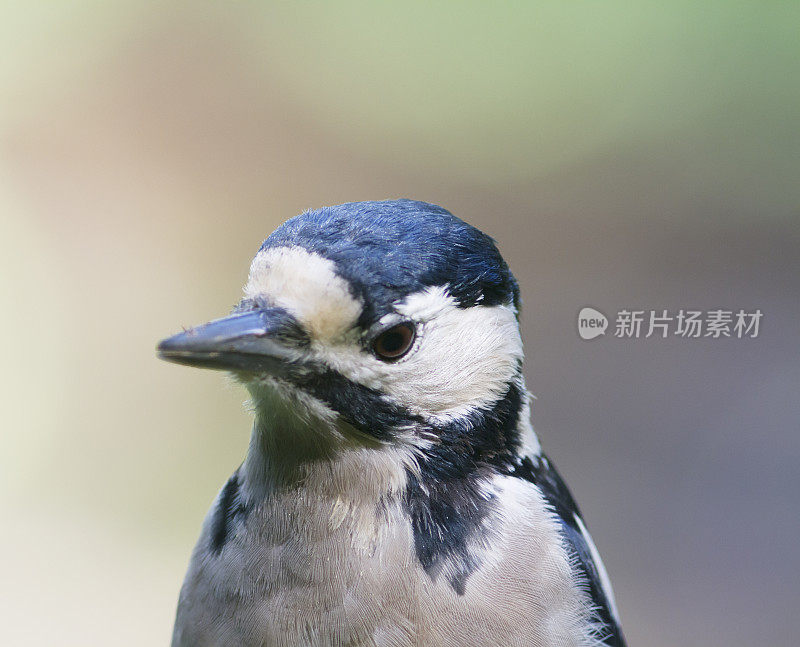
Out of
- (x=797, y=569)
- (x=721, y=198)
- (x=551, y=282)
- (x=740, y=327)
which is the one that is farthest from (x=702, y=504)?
(x=721, y=198)

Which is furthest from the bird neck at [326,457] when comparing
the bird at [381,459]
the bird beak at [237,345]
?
the bird beak at [237,345]

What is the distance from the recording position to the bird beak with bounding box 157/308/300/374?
136 cm

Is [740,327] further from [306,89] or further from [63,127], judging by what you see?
[63,127]

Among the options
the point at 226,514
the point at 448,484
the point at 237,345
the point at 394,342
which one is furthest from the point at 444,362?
the point at 226,514

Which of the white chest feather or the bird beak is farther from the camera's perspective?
the white chest feather

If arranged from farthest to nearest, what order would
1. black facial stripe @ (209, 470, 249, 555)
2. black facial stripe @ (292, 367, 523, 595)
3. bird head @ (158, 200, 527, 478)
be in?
black facial stripe @ (209, 470, 249, 555) < black facial stripe @ (292, 367, 523, 595) < bird head @ (158, 200, 527, 478)

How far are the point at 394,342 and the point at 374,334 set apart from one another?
0.05 metres

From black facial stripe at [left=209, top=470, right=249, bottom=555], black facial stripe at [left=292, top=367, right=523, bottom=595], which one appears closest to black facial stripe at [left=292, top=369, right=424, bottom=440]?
black facial stripe at [left=292, top=367, right=523, bottom=595]

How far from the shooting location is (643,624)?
405 centimetres

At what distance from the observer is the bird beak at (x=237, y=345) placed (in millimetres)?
1357

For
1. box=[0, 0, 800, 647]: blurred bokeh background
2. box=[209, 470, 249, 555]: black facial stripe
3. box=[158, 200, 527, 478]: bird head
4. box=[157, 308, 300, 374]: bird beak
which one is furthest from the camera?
box=[0, 0, 800, 647]: blurred bokeh background

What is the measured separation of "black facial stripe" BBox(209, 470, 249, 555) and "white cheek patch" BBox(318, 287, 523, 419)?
0.41m

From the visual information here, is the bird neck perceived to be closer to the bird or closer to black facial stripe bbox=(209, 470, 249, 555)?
the bird

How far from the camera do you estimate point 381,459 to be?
1.59 metres
